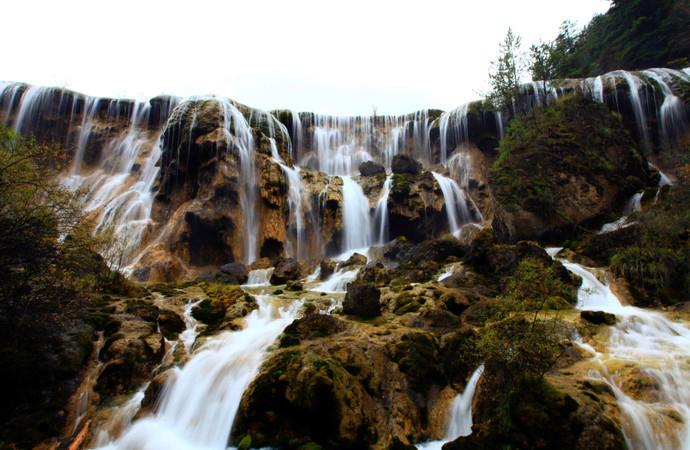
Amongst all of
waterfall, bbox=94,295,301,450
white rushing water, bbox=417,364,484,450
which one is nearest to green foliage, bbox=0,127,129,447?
waterfall, bbox=94,295,301,450

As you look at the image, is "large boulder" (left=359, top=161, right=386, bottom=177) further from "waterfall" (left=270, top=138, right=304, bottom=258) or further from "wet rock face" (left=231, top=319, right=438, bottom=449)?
"wet rock face" (left=231, top=319, right=438, bottom=449)

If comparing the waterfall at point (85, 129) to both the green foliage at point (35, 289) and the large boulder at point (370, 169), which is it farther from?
the green foliage at point (35, 289)

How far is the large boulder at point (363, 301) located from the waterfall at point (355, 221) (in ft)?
49.8

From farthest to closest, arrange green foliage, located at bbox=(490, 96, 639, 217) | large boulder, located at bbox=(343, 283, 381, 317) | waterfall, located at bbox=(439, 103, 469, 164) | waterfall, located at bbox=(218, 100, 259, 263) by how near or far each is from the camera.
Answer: waterfall, located at bbox=(439, 103, 469, 164) → waterfall, located at bbox=(218, 100, 259, 263) → green foliage, located at bbox=(490, 96, 639, 217) → large boulder, located at bbox=(343, 283, 381, 317)

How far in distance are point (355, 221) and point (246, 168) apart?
891 centimetres

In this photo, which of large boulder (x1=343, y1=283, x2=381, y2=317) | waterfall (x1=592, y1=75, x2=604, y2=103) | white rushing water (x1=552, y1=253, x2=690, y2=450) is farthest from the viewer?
waterfall (x1=592, y1=75, x2=604, y2=103)

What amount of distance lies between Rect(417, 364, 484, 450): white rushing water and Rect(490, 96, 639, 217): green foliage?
15.2 meters

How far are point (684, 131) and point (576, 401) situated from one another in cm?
3015

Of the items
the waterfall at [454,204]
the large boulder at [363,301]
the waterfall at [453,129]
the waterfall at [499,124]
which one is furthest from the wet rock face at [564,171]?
the large boulder at [363,301]

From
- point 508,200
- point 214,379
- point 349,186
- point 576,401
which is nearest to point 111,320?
point 214,379

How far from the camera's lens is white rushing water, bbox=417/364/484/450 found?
7805 millimetres

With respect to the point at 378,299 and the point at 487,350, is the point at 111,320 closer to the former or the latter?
the point at 378,299

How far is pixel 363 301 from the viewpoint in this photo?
12750 mm

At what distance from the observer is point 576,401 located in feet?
22.4
